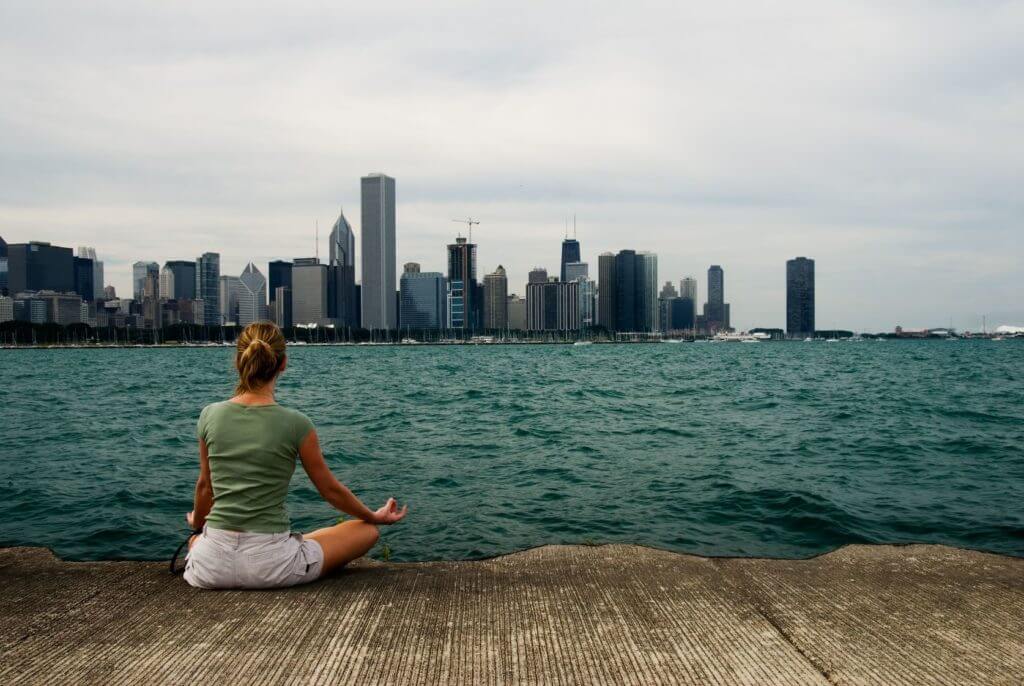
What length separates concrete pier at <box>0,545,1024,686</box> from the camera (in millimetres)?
3527

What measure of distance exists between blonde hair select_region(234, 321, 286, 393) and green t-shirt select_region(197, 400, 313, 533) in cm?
17

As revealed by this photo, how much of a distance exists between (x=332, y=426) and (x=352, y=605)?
746 inches

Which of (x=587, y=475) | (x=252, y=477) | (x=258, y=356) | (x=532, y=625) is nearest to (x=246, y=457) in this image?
(x=252, y=477)

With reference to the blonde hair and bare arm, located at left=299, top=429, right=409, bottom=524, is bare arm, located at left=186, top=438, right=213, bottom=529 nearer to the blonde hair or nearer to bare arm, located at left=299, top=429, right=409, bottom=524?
the blonde hair

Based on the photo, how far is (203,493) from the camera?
15.7ft

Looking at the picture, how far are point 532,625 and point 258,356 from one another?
2424mm

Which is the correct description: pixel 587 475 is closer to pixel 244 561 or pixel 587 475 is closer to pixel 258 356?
pixel 244 561

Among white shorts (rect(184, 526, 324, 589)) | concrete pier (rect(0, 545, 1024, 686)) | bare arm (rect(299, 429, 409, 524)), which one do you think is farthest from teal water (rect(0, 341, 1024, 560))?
white shorts (rect(184, 526, 324, 589))

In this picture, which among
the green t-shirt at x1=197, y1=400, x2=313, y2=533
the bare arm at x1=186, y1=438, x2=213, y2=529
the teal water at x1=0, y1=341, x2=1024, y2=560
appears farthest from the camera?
the teal water at x1=0, y1=341, x2=1024, y2=560

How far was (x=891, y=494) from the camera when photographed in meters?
12.8

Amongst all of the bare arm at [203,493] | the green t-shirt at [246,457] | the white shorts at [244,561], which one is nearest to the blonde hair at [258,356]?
the green t-shirt at [246,457]

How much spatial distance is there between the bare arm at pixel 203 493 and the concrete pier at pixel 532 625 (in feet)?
1.44

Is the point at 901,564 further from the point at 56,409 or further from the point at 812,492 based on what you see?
the point at 56,409

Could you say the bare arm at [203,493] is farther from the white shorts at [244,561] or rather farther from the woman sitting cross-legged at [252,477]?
the white shorts at [244,561]
